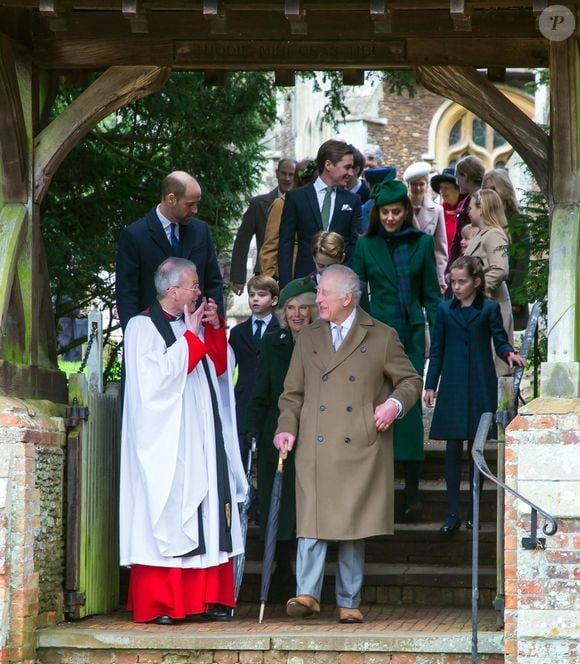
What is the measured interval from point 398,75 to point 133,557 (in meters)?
6.04

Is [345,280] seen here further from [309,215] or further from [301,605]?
[309,215]

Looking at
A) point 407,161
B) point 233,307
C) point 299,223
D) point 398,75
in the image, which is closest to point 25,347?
point 299,223

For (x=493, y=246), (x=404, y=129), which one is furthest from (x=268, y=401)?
(x=404, y=129)

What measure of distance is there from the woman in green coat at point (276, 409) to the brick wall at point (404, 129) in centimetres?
2864

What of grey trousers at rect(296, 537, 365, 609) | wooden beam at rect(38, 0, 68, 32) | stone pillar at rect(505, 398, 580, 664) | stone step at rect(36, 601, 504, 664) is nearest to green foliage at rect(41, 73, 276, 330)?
wooden beam at rect(38, 0, 68, 32)

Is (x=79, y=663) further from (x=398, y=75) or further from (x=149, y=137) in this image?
(x=398, y=75)

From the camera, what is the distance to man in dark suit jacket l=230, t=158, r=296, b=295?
12578mm

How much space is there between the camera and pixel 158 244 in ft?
30.4

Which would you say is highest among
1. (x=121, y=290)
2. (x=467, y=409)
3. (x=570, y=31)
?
(x=570, y=31)

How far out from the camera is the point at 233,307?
3397 centimetres

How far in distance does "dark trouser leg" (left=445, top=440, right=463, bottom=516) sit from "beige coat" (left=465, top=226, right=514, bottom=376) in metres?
1.30

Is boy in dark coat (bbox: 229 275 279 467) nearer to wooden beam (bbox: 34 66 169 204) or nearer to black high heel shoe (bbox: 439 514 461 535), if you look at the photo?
black high heel shoe (bbox: 439 514 461 535)

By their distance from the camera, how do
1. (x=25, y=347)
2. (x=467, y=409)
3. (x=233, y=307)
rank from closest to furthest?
(x=25, y=347) < (x=467, y=409) < (x=233, y=307)

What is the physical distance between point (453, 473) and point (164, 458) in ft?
6.28
